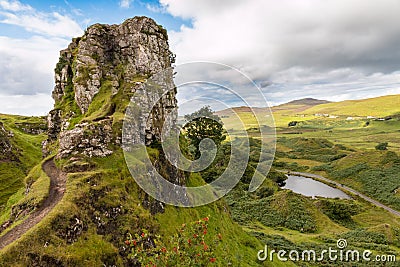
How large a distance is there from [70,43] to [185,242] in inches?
1719

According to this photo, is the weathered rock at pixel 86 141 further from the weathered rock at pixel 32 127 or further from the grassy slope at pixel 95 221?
the weathered rock at pixel 32 127

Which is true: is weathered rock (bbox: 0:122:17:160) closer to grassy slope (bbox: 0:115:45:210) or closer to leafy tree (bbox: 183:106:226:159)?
grassy slope (bbox: 0:115:45:210)

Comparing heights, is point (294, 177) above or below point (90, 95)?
below

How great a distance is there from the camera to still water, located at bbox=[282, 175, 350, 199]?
9806 centimetres

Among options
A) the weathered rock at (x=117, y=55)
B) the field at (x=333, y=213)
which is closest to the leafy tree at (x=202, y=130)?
the field at (x=333, y=213)

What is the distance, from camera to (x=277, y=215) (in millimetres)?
69750

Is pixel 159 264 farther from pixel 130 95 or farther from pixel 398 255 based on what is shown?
pixel 398 255

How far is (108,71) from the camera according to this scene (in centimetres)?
3834

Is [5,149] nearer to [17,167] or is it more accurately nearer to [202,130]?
[17,167]

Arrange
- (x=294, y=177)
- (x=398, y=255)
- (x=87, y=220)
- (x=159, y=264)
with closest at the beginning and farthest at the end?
(x=159, y=264) → (x=87, y=220) → (x=398, y=255) → (x=294, y=177)

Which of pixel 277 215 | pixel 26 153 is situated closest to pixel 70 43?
pixel 26 153

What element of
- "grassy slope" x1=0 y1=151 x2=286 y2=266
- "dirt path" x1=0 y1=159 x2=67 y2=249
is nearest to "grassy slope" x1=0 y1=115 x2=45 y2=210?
"dirt path" x1=0 y1=159 x2=67 y2=249

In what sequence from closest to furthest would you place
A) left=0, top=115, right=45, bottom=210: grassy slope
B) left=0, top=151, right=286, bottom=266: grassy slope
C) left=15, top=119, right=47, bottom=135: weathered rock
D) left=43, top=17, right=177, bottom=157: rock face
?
left=0, top=151, right=286, bottom=266: grassy slope → left=43, top=17, right=177, bottom=157: rock face → left=0, top=115, right=45, bottom=210: grassy slope → left=15, top=119, right=47, bottom=135: weathered rock

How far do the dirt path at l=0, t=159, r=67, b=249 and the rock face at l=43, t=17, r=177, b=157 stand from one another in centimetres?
757
